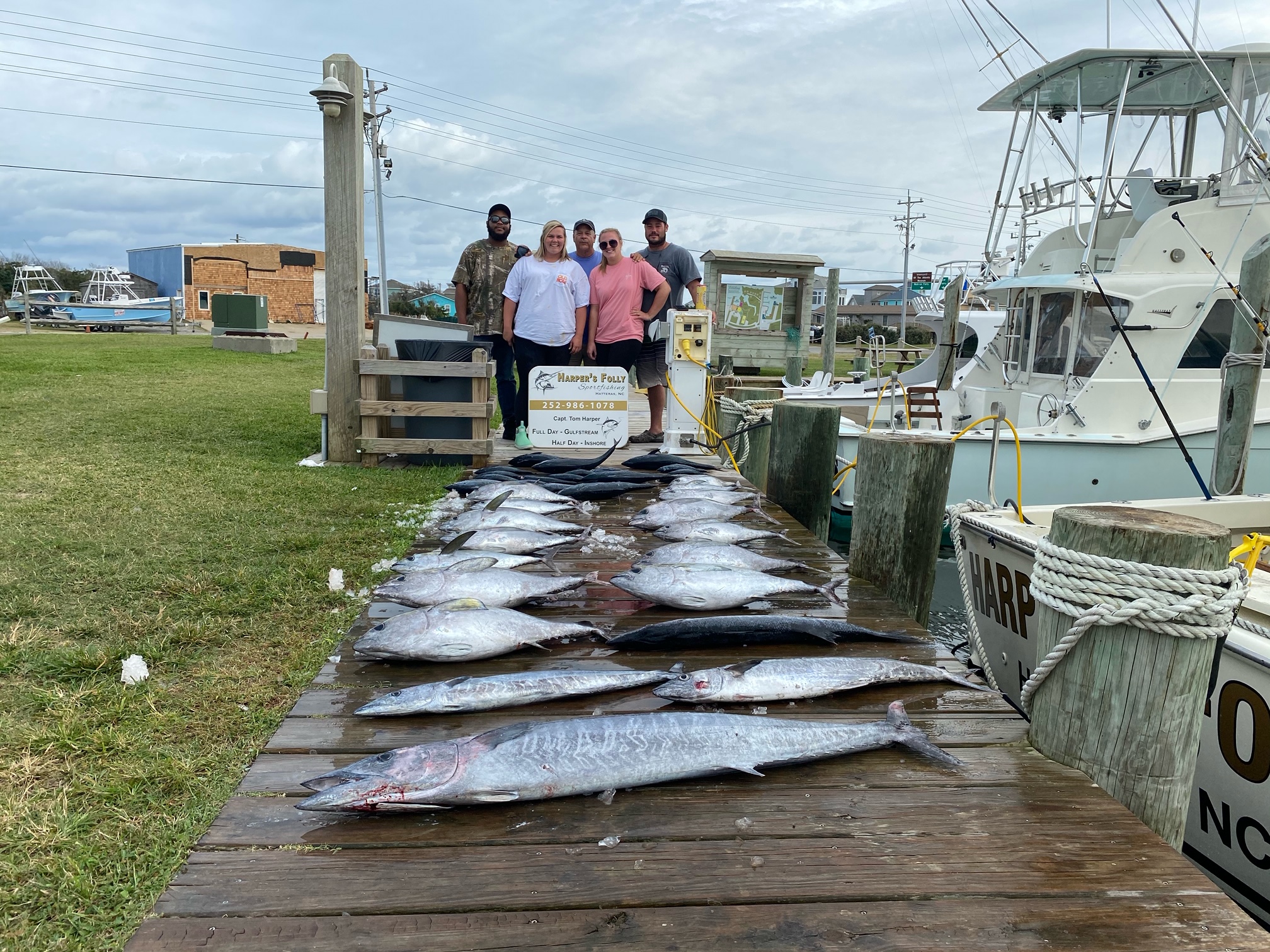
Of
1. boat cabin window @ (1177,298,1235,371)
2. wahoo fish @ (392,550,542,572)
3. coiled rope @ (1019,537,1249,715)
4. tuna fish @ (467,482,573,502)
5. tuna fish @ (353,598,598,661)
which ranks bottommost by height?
tuna fish @ (353,598,598,661)

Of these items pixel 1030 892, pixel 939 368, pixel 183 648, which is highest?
pixel 939 368

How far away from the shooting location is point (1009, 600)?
438cm

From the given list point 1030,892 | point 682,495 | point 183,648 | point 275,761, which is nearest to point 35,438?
point 183,648

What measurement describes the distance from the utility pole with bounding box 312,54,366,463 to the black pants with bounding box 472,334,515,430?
4.66 feet

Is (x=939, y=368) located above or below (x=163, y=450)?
above

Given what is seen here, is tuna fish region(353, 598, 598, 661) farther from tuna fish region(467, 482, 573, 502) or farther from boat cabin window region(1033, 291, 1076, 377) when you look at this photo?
boat cabin window region(1033, 291, 1076, 377)

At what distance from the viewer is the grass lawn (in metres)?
2.43

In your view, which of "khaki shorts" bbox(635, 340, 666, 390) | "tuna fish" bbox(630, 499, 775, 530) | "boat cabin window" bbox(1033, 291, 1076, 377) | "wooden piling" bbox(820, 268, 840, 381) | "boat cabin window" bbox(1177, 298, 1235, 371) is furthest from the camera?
"wooden piling" bbox(820, 268, 840, 381)

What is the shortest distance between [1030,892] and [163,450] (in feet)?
29.7

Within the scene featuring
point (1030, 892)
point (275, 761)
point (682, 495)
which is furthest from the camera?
point (682, 495)

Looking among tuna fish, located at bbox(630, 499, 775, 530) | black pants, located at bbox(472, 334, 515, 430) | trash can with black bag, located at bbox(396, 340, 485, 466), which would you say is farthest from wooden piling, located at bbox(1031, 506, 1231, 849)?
black pants, located at bbox(472, 334, 515, 430)

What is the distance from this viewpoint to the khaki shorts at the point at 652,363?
802 cm

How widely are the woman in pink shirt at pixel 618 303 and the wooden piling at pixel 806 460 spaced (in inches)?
86.2

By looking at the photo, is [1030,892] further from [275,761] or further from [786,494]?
[786,494]
